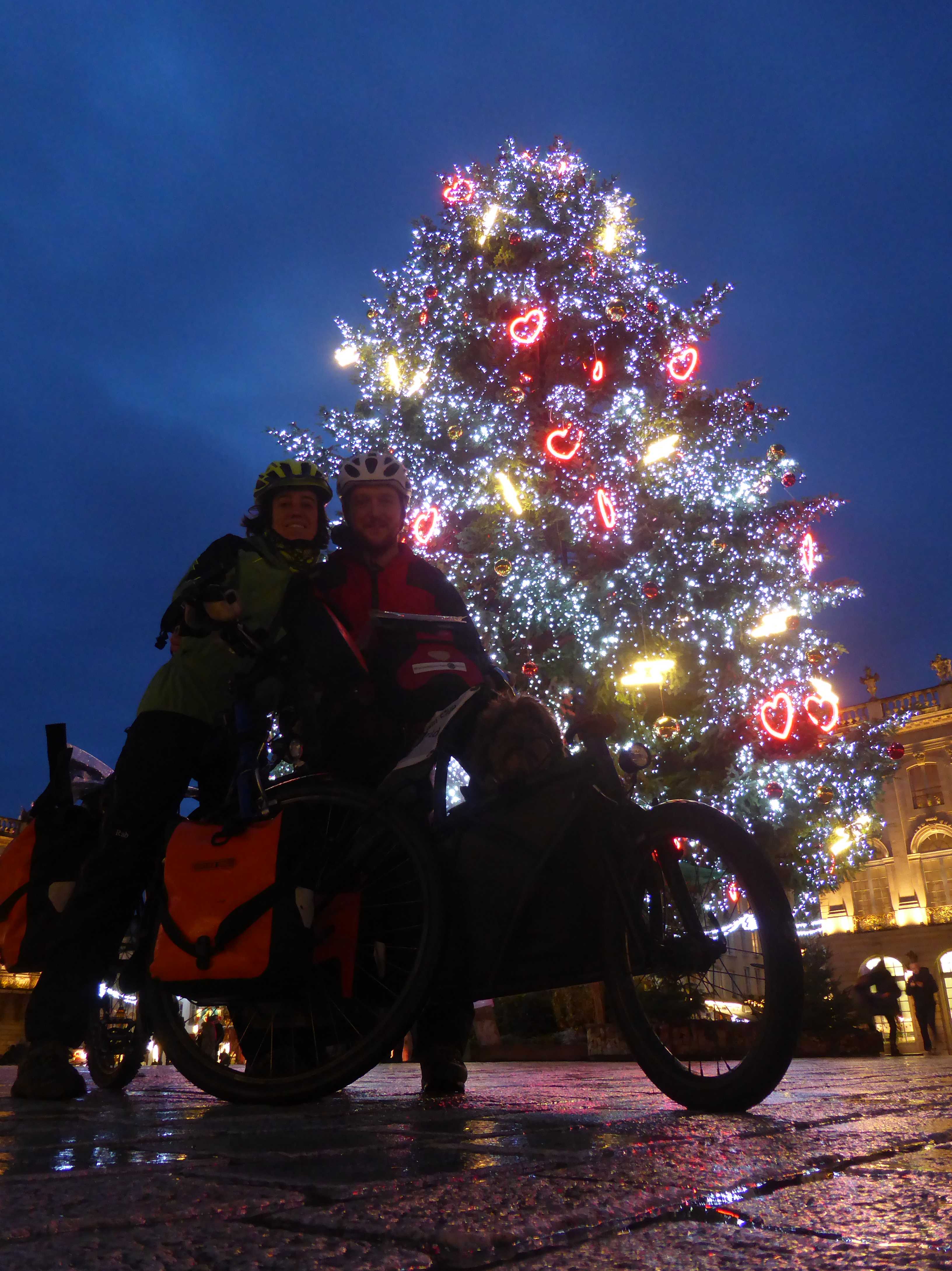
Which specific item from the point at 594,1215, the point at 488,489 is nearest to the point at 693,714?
the point at 488,489

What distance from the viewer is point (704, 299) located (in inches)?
542

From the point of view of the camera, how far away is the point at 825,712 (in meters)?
11.0

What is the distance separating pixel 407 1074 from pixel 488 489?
7.93 meters

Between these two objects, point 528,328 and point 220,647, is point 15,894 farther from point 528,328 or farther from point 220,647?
point 528,328

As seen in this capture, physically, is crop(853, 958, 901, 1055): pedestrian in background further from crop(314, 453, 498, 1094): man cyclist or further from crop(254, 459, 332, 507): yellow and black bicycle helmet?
crop(254, 459, 332, 507): yellow and black bicycle helmet

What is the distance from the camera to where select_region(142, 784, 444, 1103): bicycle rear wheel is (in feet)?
7.99

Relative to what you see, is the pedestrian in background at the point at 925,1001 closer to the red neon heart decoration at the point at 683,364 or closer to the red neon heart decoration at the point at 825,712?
the red neon heart decoration at the point at 825,712

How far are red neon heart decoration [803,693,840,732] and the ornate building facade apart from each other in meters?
25.2

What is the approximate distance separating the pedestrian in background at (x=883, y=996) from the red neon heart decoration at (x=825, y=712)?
14.6ft

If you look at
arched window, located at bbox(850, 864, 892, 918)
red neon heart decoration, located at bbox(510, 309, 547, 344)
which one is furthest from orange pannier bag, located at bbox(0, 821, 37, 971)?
arched window, located at bbox(850, 864, 892, 918)

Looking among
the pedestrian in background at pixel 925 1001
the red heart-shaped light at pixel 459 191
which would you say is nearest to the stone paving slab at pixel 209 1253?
the red heart-shaped light at pixel 459 191

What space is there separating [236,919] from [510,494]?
9.49 m

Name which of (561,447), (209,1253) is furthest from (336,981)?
(561,447)

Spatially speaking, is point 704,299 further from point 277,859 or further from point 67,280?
point 67,280
